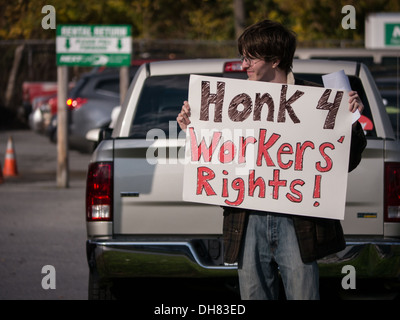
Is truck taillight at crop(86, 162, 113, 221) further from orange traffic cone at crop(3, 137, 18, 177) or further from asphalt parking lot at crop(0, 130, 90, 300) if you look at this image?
orange traffic cone at crop(3, 137, 18, 177)

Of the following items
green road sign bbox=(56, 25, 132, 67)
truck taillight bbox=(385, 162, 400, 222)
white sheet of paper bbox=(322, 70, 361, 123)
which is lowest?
truck taillight bbox=(385, 162, 400, 222)

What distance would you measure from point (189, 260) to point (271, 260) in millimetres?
1210

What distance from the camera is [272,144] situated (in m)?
4.28

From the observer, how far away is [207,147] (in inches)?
171

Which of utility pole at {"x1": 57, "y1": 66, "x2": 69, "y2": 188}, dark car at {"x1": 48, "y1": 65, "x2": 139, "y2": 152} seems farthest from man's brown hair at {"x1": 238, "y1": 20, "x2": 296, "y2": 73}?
dark car at {"x1": 48, "y1": 65, "x2": 139, "y2": 152}

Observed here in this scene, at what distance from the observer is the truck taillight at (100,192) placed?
17.9ft

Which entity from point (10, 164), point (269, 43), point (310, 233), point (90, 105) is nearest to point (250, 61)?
point (269, 43)

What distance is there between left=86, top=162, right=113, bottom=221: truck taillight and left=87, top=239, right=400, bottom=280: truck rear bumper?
18cm

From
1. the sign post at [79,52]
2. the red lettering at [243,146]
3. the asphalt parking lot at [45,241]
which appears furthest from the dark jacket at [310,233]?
the sign post at [79,52]

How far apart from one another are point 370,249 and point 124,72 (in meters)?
11.1

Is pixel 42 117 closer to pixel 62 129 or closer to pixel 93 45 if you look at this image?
pixel 62 129

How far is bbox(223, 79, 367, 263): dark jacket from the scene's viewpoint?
4.09m

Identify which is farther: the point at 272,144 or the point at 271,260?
the point at 272,144
